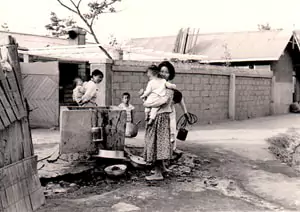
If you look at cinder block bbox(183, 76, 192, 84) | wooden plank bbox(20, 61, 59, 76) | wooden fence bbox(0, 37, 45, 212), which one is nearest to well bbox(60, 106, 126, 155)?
wooden fence bbox(0, 37, 45, 212)

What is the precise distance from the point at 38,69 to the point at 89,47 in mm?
2843

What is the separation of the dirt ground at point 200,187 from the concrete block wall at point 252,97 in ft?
24.0

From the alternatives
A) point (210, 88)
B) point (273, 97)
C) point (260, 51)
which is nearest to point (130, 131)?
point (210, 88)

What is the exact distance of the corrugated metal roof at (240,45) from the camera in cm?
1941

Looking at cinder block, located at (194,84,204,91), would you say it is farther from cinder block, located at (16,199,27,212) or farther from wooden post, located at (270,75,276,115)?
cinder block, located at (16,199,27,212)

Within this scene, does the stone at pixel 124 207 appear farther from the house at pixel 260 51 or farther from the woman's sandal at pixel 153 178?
the house at pixel 260 51

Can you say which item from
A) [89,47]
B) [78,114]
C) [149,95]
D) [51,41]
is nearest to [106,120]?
[78,114]

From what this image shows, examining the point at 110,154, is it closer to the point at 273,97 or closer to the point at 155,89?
the point at 155,89

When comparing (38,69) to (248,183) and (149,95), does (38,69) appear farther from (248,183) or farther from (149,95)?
(248,183)

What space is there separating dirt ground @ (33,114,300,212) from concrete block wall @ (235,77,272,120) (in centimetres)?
733

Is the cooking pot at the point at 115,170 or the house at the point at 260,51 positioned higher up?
the house at the point at 260,51

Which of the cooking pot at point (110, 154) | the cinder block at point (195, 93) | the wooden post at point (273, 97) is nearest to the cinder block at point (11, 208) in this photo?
the cooking pot at point (110, 154)

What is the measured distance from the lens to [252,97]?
17328mm

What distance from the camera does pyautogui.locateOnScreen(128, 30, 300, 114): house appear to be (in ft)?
64.2
